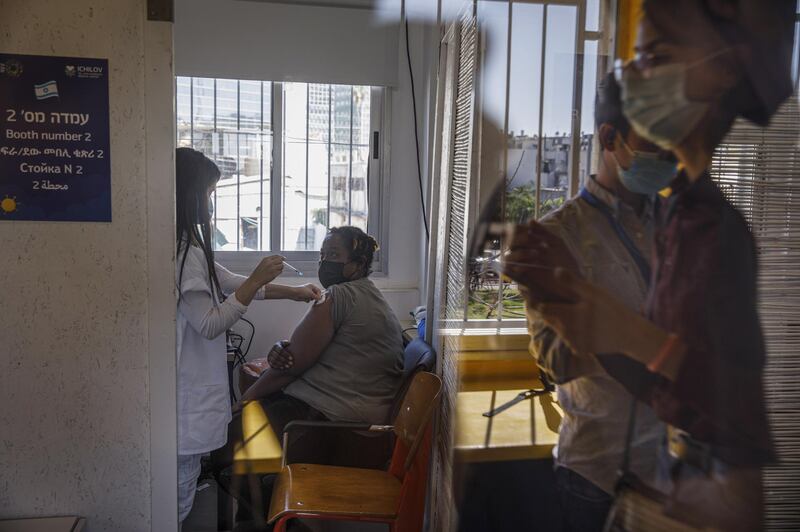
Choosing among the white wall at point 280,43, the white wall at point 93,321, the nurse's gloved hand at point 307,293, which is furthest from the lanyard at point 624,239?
the white wall at point 280,43

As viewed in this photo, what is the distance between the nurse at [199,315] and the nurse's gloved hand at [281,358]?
323mm

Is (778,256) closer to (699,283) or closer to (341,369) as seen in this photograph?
(699,283)

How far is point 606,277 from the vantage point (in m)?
0.82

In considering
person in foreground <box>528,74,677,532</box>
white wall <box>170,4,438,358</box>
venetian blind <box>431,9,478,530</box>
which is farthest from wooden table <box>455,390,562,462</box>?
white wall <box>170,4,438,358</box>

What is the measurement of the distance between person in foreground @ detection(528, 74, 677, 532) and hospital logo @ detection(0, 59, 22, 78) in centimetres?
153

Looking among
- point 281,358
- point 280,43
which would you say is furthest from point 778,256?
point 280,43

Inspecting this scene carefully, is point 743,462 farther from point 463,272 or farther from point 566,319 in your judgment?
point 463,272

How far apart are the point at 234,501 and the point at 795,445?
2071 millimetres

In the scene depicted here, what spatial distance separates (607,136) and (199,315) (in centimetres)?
153

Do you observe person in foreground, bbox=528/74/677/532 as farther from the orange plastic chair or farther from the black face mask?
the black face mask

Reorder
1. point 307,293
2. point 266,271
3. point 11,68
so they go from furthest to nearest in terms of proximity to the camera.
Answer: point 307,293
point 266,271
point 11,68

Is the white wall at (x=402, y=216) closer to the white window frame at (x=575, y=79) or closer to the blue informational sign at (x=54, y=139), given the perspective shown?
the blue informational sign at (x=54, y=139)

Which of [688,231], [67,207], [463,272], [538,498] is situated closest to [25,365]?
[67,207]

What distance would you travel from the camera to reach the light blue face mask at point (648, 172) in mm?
786
